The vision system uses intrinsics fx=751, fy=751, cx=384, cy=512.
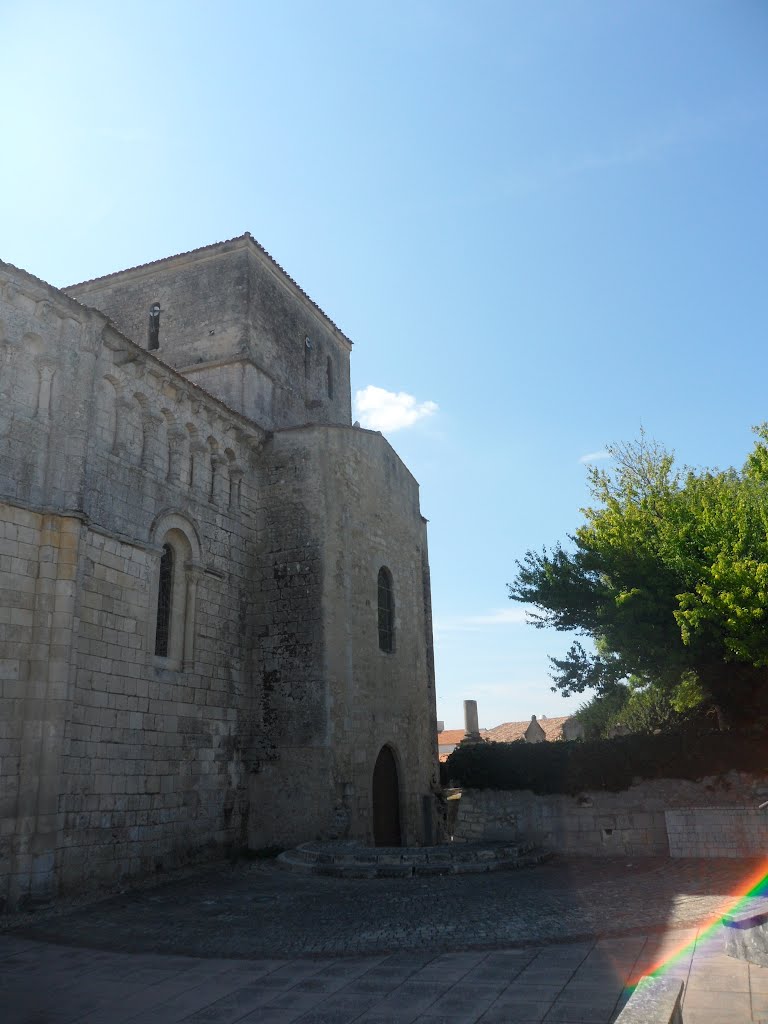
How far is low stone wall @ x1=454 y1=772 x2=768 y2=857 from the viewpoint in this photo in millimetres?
11891

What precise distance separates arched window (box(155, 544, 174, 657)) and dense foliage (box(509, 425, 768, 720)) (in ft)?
24.0

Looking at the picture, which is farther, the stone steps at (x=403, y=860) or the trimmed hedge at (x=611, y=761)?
the trimmed hedge at (x=611, y=761)

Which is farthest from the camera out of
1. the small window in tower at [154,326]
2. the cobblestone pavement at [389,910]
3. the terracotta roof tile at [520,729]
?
the terracotta roof tile at [520,729]

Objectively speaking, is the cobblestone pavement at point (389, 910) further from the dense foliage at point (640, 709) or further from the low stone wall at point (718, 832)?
the dense foliage at point (640, 709)

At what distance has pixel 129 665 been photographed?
11.6 metres

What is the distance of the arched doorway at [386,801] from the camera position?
15211mm

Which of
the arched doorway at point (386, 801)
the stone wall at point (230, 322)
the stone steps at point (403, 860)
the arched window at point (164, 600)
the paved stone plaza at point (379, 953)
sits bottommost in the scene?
the paved stone plaza at point (379, 953)

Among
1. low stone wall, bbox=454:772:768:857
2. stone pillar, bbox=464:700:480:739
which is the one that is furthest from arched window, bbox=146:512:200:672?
stone pillar, bbox=464:700:480:739

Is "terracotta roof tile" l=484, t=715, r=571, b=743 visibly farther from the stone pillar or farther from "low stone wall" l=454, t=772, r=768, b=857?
"low stone wall" l=454, t=772, r=768, b=857

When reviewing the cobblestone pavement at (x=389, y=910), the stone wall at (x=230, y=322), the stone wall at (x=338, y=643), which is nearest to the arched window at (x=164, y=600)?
the stone wall at (x=338, y=643)

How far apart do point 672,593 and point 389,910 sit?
7897 mm

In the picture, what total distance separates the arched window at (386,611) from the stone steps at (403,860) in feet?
15.9

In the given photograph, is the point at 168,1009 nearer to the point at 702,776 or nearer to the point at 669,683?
the point at 702,776

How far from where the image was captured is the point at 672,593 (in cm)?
1370
